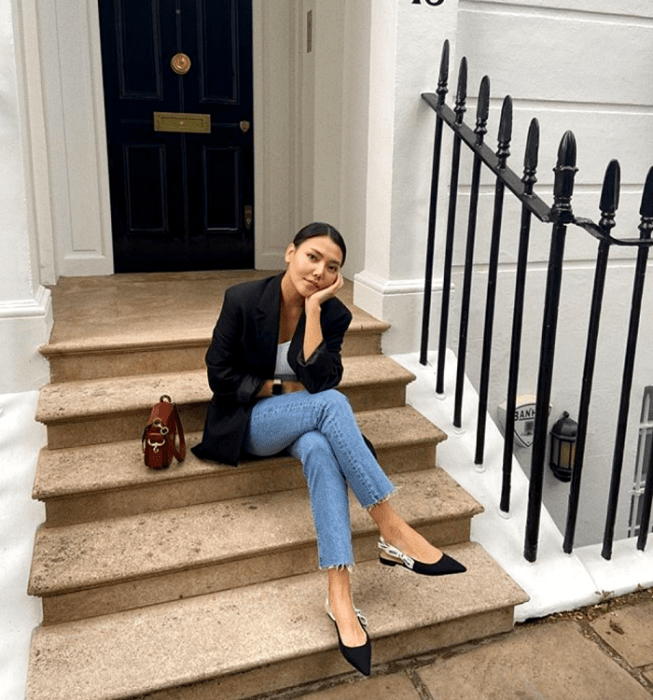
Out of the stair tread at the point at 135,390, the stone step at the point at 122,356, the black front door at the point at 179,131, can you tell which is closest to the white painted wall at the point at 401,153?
the stair tread at the point at 135,390

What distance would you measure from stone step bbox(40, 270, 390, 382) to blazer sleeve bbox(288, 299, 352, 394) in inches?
27.6

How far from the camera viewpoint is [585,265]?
3.56 m

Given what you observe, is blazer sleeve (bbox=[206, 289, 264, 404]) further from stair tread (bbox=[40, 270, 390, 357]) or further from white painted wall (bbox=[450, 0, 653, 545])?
white painted wall (bbox=[450, 0, 653, 545])

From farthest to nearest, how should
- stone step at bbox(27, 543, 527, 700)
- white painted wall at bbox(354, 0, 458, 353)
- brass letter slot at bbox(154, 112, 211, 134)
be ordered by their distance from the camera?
brass letter slot at bbox(154, 112, 211, 134) < white painted wall at bbox(354, 0, 458, 353) < stone step at bbox(27, 543, 527, 700)

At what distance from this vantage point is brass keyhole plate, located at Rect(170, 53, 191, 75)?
4.05 metres

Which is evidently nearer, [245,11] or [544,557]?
[544,557]

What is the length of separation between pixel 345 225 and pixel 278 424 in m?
2.24

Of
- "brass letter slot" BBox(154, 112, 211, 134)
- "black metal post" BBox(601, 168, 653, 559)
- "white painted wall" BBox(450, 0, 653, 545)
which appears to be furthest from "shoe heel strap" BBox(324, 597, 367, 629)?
"brass letter slot" BBox(154, 112, 211, 134)

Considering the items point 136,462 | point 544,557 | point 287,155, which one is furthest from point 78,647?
point 287,155

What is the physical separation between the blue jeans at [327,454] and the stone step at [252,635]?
245 mm

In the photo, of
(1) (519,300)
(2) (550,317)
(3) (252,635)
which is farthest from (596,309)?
(3) (252,635)

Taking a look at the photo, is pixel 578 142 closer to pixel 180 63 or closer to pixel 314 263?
pixel 314 263

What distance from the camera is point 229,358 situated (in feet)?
7.13

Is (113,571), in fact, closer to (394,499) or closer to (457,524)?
(394,499)
